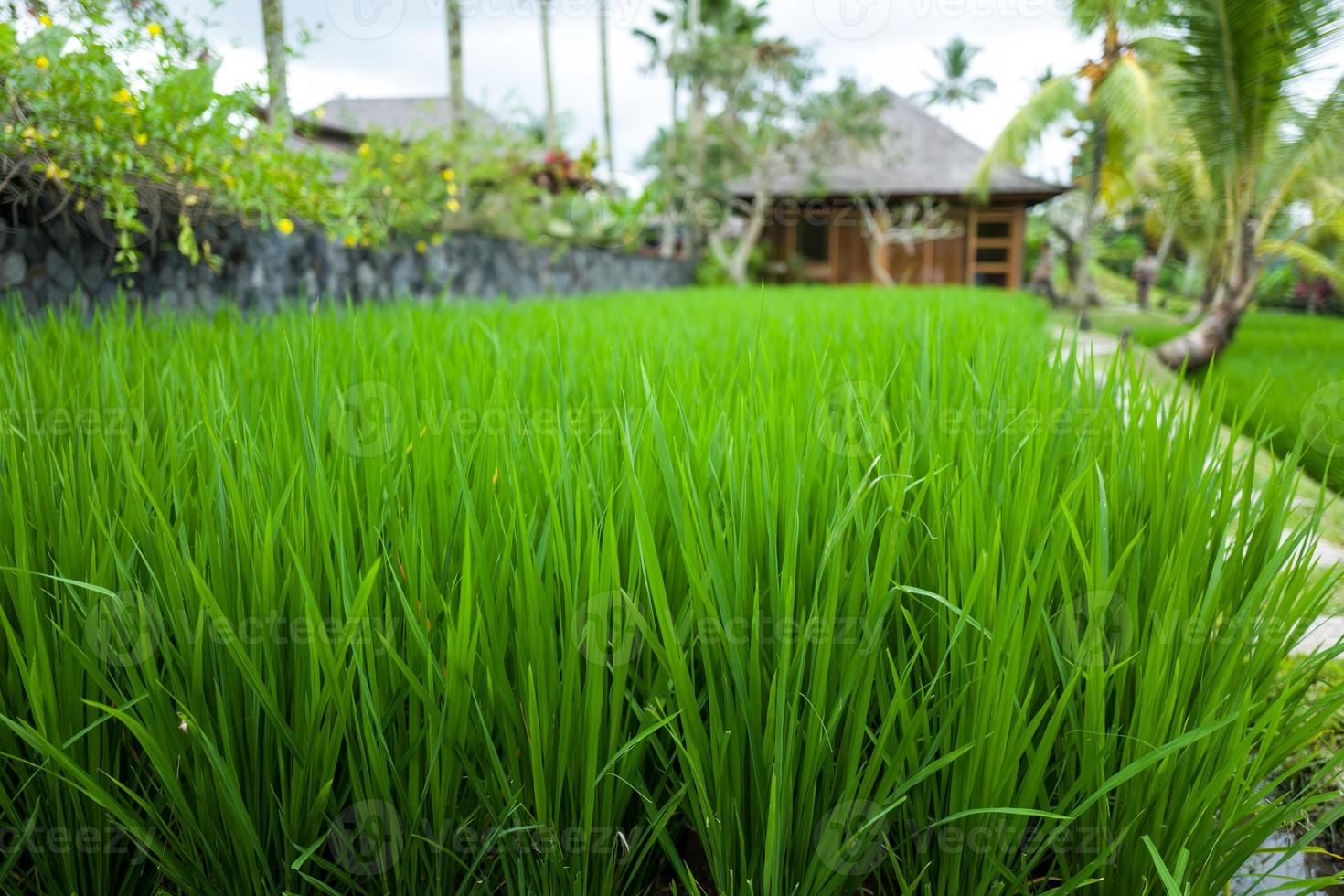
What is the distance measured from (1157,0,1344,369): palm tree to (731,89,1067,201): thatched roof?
971cm

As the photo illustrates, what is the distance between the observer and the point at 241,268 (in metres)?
4.18

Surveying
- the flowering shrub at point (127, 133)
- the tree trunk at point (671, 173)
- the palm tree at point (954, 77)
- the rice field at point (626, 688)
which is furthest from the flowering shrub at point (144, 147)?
the palm tree at point (954, 77)

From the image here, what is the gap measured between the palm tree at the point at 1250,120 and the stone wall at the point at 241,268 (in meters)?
5.18

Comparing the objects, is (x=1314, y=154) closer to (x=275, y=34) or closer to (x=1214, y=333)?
(x=1214, y=333)

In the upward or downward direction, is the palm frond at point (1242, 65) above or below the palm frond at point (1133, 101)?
below

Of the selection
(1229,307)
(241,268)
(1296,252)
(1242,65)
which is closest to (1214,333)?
(1229,307)

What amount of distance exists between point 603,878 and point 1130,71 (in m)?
14.6

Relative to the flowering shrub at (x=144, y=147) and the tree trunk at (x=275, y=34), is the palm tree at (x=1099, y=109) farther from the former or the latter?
the flowering shrub at (x=144, y=147)

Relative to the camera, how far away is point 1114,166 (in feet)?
55.4

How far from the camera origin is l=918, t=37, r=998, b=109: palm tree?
35094mm

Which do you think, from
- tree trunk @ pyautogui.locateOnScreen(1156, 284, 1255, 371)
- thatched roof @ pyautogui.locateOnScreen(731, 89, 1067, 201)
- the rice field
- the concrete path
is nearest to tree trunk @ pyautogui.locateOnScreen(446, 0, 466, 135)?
tree trunk @ pyautogui.locateOnScreen(1156, 284, 1255, 371)

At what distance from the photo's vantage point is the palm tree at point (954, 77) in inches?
1382

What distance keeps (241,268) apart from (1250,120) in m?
6.66

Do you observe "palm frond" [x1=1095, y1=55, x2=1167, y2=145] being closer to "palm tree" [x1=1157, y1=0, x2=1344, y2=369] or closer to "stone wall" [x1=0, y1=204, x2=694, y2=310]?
"palm tree" [x1=1157, y1=0, x2=1344, y2=369]
